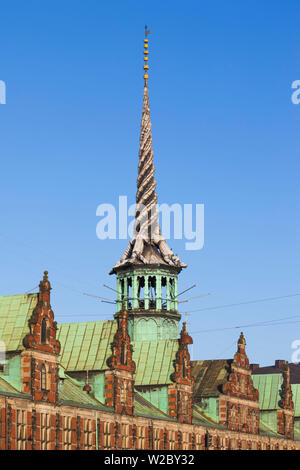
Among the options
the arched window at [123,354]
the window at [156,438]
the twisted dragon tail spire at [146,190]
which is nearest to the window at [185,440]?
the window at [156,438]

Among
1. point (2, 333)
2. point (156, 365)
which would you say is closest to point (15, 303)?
point (2, 333)

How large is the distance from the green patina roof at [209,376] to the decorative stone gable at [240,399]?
2.43 ft

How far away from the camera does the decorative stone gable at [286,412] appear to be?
12656cm

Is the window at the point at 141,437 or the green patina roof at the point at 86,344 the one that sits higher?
the green patina roof at the point at 86,344

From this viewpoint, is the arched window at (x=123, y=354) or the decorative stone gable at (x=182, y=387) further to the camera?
the decorative stone gable at (x=182, y=387)

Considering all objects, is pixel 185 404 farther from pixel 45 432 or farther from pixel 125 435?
pixel 45 432

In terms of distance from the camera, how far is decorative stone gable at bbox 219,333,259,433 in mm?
111688

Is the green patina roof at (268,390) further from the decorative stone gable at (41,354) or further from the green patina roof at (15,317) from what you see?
the decorative stone gable at (41,354)

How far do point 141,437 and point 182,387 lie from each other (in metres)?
9.79

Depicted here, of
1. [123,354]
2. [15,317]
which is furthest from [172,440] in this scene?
[15,317]

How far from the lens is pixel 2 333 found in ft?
275

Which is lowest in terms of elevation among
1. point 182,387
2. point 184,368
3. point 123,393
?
point 123,393

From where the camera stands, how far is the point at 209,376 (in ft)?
375

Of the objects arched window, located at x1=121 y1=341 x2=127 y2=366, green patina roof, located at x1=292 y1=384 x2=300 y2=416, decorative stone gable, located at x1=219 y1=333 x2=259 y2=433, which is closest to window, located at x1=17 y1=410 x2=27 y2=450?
arched window, located at x1=121 y1=341 x2=127 y2=366
